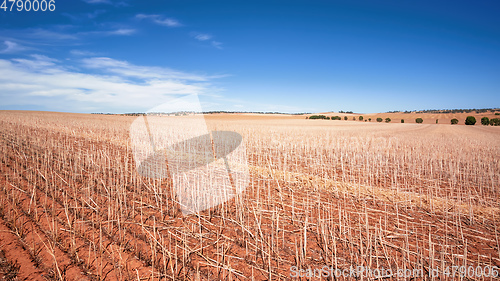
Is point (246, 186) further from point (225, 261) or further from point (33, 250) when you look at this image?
point (33, 250)

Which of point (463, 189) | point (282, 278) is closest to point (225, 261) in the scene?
point (282, 278)

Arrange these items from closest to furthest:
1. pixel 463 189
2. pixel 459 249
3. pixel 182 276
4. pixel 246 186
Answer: pixel 182 276 → pixel 459 249 → pixel 246 186 → pixel 463 189

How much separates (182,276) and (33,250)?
207 centimetres

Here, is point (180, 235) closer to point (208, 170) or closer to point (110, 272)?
point (110, 272)

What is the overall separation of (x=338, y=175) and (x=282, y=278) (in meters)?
5.50

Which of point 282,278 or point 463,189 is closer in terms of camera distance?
point 282,278

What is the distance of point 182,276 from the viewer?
112 inches

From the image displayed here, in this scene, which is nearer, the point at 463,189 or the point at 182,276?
the point at 182,276

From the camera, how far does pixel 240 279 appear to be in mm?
2893

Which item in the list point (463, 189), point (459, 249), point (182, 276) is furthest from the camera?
point (463, 189)

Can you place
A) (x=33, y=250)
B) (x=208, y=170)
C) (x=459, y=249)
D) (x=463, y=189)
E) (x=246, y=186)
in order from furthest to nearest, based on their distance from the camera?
(x=208, y=170)
(x=463, y=189)
(x=246, y=186)
(x=459, y=249)
(x=33, y=250)

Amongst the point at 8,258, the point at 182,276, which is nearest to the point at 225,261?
the point at 182,276

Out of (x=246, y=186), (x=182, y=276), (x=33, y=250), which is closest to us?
(x=182, y=276)

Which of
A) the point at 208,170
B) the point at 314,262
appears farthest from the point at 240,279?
the point at 208,170
